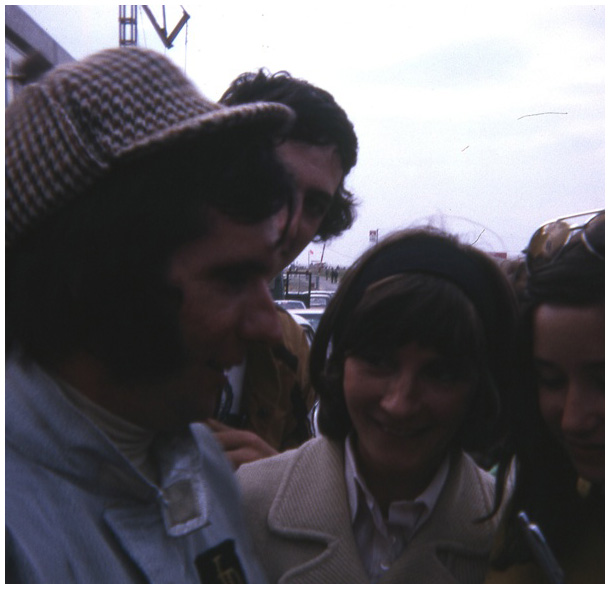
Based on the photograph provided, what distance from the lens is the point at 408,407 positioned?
1.53m

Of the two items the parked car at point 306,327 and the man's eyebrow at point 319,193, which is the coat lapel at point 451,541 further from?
the parked car at point 306,327

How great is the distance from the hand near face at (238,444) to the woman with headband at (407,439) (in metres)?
0.05

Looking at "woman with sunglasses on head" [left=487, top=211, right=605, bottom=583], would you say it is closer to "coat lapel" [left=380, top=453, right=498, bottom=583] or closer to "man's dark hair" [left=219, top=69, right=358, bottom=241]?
"coat lapel" [left=380, top=453, right=498, bottom=583]

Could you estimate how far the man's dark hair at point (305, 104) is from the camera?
2277mm

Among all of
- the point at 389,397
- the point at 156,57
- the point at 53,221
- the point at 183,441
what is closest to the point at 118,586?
the point at 183,441

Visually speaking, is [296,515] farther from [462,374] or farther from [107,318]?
[107,318]

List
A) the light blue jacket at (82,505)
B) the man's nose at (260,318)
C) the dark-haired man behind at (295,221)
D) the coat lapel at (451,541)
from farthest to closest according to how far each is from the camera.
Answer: the dark-haired man behind at (295,221), the coat lapel at (451,541), the man's nose at (260,318), the light blue jacket at (82,505)

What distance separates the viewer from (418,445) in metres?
1.59

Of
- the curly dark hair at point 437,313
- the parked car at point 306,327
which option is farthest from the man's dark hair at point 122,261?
the parked car at point 306,327

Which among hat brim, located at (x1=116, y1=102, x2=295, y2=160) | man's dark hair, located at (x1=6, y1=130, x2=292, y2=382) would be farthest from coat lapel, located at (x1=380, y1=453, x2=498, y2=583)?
hat brim, located at (x1=116, y1=102, x2=295, y2=160)

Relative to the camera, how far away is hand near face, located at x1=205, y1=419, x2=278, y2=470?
1.72m

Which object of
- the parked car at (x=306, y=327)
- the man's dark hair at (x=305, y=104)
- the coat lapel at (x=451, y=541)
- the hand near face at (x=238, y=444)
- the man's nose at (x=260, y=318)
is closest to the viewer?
the man's nose at (x=260, y=318)

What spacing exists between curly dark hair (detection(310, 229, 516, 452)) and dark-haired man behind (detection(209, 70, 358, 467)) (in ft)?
1.23

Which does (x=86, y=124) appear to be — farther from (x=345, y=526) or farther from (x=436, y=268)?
(x=345, y=526)
